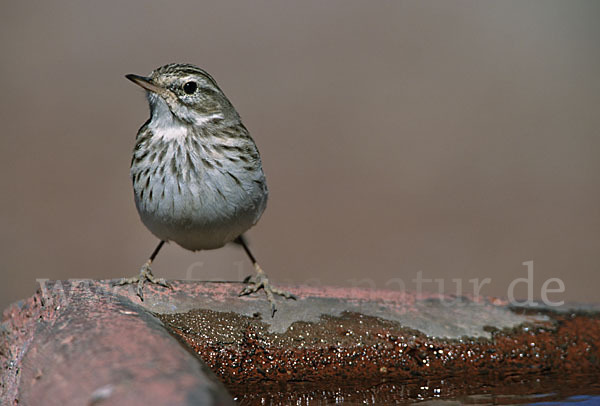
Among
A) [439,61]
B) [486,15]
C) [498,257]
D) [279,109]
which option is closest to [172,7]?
[279,109]

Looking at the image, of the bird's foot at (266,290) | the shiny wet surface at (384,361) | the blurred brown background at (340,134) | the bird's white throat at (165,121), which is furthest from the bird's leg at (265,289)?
the blurred brown background at (340,134)

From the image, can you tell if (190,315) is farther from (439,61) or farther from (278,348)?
(439,61)

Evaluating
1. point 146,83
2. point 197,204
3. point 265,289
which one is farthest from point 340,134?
point 265,289

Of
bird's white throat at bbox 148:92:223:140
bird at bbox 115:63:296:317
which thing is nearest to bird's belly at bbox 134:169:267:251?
bird at bbox 115:63:296:317

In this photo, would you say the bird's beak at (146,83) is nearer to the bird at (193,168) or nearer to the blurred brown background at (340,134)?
the bird at (193,168)

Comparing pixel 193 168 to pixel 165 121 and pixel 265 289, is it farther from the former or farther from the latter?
pixel 265 289

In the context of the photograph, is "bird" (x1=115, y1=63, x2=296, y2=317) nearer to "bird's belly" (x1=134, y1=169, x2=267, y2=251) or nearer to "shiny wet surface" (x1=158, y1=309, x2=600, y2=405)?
"bird's belly" (x1=134, y1=169, x2=267, y2=251)

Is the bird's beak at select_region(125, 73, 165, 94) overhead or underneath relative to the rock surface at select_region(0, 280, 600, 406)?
overhead
